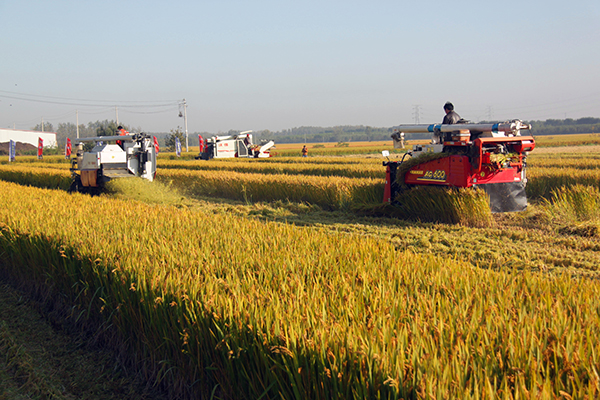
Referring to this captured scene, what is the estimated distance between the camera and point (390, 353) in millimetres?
1967

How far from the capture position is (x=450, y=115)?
871 cm

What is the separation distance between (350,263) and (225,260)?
3.57 ft

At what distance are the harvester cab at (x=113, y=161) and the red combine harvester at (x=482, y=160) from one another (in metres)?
7.85

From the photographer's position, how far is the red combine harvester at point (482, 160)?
25.6ft

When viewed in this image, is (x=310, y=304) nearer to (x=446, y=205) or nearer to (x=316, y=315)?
(x=316, y=315)

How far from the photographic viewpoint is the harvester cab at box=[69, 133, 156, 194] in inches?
481

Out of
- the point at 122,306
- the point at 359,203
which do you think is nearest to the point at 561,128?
the point at 359,203

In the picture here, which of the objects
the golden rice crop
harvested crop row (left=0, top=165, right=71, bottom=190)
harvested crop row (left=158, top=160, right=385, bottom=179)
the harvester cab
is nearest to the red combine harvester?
the golden rice crop

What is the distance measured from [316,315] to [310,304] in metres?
0.12

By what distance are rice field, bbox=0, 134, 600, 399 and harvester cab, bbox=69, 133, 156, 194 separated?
5.42 meters

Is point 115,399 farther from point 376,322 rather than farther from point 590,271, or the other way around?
point 590,271

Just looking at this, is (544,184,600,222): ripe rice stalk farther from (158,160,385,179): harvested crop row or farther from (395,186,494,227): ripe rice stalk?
(158,160,385,179): harvested crop row

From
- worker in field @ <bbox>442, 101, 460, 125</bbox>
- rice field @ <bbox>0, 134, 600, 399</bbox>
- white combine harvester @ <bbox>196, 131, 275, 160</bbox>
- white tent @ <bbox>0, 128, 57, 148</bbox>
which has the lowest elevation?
rice field @ <bbox>0, 134, 600, 399</bbox>

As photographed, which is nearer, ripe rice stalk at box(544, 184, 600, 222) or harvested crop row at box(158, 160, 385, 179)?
ripe rice stalk at box(544, 184, 600, 222)
